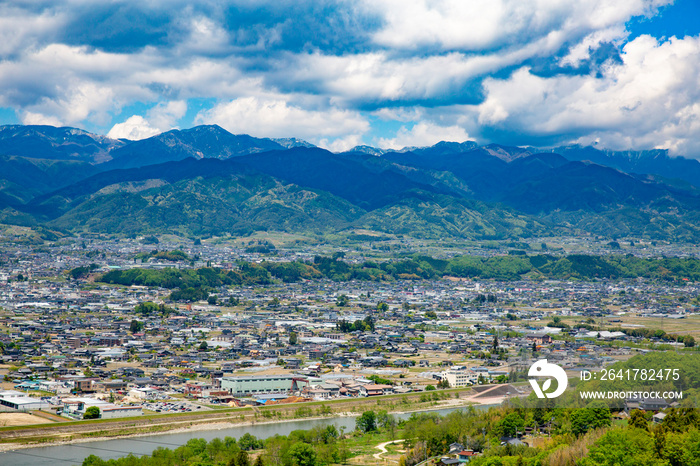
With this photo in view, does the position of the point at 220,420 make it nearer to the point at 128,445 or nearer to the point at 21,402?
the point at 128,445

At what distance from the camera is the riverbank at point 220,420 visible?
33.5 metres

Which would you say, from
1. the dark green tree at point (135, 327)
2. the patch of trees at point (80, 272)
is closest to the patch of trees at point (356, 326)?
the dark green tree at point (135, 327)

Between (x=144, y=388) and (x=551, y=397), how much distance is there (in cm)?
2037

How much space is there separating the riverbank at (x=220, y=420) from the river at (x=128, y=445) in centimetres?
38

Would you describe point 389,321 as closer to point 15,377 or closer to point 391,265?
point 15,377

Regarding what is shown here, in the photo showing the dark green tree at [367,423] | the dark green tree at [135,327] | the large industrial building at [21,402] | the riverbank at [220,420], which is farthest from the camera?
the dark green tree at [135,327]

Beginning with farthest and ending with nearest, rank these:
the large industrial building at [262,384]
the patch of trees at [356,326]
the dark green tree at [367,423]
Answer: the patch of trees at [356,326] < the large industrial building at [262,384] < the dark green tree at [367,423]

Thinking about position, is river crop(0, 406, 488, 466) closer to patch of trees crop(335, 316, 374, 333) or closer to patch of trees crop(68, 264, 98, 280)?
patch of trees crop(335, 316, 374, 333)

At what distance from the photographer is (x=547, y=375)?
1612 inches

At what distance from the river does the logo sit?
27.7 ft

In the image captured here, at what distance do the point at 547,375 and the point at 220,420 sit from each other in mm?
16004

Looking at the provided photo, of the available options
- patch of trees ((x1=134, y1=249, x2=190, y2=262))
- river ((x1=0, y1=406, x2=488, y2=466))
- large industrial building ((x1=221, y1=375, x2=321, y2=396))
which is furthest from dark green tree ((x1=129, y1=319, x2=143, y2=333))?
patch of trees ((x1=134, y1=249, x2=190, y2=262))

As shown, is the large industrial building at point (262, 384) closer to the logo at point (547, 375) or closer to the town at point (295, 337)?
the town at point (295, 337)

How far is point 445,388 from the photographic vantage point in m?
45.0
